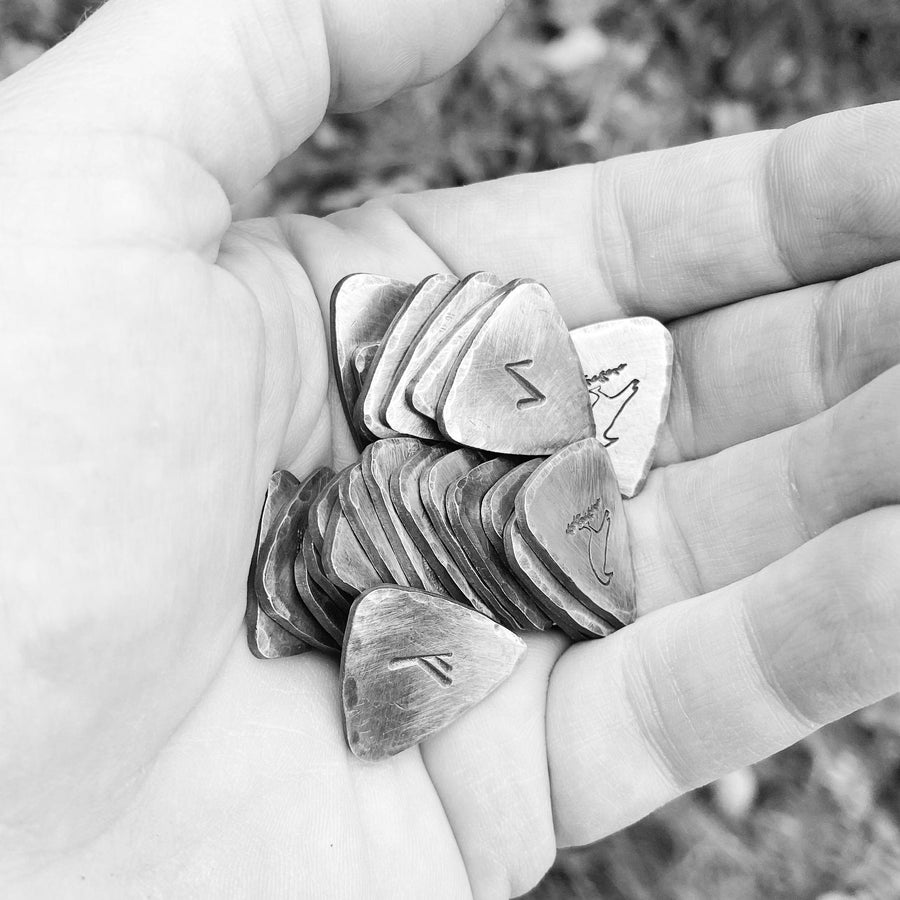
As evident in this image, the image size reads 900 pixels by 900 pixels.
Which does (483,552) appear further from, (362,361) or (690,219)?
(690,219)

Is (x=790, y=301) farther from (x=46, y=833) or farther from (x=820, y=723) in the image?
(x=46, y=833)

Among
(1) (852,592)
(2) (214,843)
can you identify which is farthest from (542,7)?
(2) (214,843)

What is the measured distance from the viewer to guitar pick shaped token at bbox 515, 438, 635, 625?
1.19m

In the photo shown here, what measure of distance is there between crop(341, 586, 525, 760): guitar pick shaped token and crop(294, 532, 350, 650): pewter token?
6 centimetres

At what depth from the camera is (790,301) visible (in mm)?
1369

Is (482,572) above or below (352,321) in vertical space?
below

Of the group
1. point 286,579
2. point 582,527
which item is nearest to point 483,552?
point 582,527

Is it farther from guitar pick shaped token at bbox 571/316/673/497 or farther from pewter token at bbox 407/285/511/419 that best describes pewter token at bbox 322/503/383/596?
guitar pick shaped token at bbox 571/316/673/497

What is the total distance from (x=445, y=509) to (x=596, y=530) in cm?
21

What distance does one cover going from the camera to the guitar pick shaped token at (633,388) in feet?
4.63

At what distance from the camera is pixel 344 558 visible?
3.81 ft

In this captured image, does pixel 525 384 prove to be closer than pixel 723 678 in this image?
No

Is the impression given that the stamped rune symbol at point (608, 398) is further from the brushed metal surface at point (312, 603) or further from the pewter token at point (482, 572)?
the brushed metal surface at point (312, 603)

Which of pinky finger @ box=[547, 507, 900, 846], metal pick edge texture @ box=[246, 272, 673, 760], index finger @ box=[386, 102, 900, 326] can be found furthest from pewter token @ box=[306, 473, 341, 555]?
index finger @ box=[386, 102, 900, 326]
